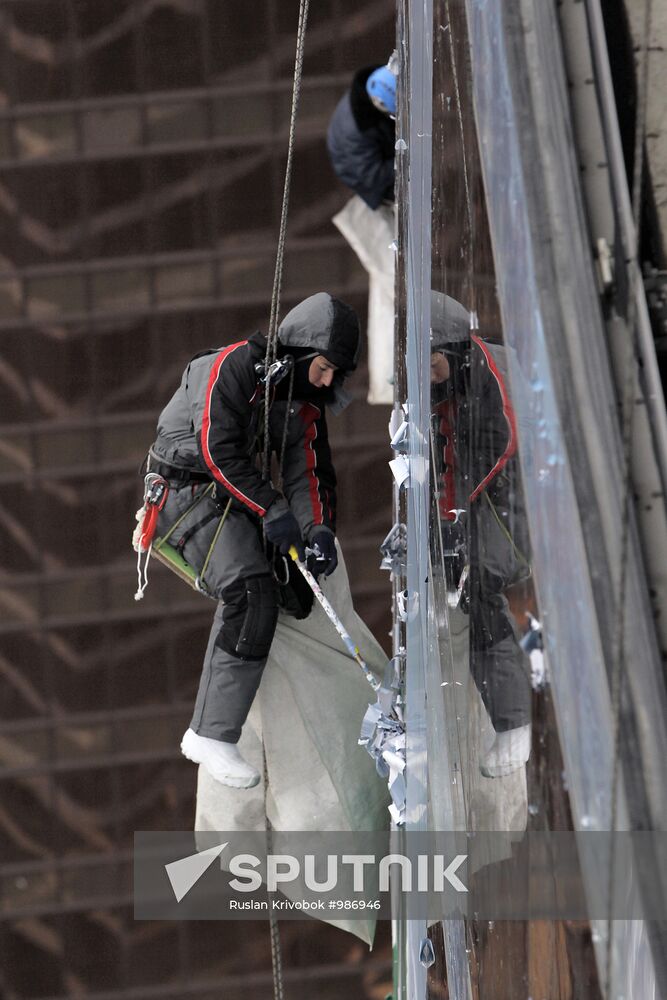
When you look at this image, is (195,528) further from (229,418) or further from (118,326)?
(118,326)

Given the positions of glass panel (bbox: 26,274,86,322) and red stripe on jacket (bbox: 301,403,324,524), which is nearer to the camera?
red stripe on jacket (bbox: 301,403,324,524)

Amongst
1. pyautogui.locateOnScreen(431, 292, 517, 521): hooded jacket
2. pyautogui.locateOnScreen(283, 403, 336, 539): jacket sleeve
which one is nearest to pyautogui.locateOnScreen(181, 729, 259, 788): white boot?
pyautogui.locateOnScreen(283, 403, 336, 539): jacket sleeve

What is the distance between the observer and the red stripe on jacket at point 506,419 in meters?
1.64

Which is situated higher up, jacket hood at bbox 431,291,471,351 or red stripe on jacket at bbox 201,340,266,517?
red stripe on jacket at bbox 201,340,266,517

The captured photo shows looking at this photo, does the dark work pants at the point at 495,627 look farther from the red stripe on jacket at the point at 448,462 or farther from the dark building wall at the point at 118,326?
the dark building wall at the point at 118,326

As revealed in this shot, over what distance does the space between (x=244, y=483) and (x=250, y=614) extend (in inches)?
18.6

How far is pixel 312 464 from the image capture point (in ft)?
14.6

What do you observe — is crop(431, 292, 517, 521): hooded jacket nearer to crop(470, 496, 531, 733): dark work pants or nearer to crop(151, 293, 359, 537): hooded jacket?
crop(470, 496, 531, 733): dark work pants

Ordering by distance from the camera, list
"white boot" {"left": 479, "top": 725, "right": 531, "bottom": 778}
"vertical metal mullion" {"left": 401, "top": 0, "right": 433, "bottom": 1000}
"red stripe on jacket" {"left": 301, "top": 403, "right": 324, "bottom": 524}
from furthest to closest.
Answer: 1. "red stripe on jacket" {"left": 301, "top": 403, "right": 324, "bottom": 524}
2. "vertical metal mullion" {"left": 401, "top": 0, "right": 433, "bottom": 1000}
3. "white boot" {"left": 479, "top": 725, "right": 531, "bottom": 778}

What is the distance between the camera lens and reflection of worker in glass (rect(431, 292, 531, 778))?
1.65 m

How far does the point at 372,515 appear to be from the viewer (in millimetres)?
7699

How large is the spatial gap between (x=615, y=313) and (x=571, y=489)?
9.4 inches

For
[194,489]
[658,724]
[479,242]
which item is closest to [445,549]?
[479,242]

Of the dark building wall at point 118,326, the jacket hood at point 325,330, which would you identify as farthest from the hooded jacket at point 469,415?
the dark building wall at point 118,326
